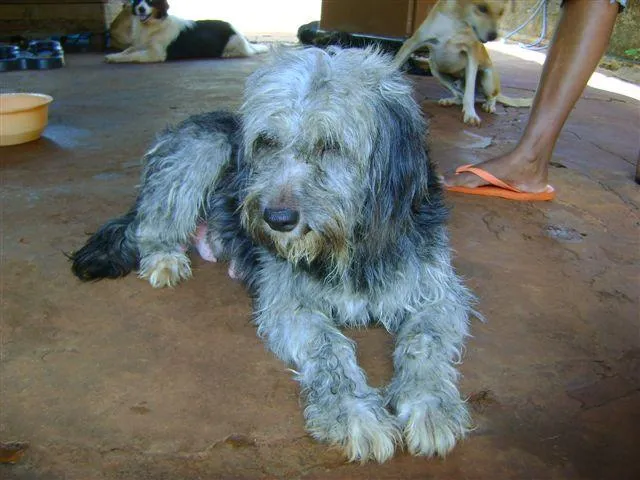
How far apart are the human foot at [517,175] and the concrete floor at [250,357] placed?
0.50 ft

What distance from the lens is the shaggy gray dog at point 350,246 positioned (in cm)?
202

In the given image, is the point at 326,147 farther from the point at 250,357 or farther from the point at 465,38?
the point at 465,38

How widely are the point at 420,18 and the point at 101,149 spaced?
508cm

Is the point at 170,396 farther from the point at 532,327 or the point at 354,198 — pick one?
the point at 532,327

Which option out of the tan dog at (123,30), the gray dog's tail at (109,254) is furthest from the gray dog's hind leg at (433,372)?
the tan dog at (123,30)

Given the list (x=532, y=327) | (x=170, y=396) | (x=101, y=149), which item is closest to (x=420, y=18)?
(x=101, y=149)

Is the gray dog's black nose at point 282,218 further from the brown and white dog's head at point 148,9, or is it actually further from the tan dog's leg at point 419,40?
the brown and white dog's head at point 148,9

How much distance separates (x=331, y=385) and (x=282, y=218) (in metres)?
0.58

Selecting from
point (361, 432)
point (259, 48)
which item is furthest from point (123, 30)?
point (361, 432)

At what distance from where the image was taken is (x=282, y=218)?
2.10 meters

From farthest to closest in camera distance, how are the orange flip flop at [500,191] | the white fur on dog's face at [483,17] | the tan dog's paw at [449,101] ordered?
the tan dog's paw at [449,101], the white fur on dog's face at [483,17], the orange flip flop at [500,191]

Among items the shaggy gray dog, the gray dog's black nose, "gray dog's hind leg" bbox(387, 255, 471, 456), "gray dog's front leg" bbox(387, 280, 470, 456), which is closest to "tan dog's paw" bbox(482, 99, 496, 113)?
the shaggy gray dog

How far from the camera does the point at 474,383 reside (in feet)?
7.39

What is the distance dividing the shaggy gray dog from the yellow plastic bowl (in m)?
2.80
